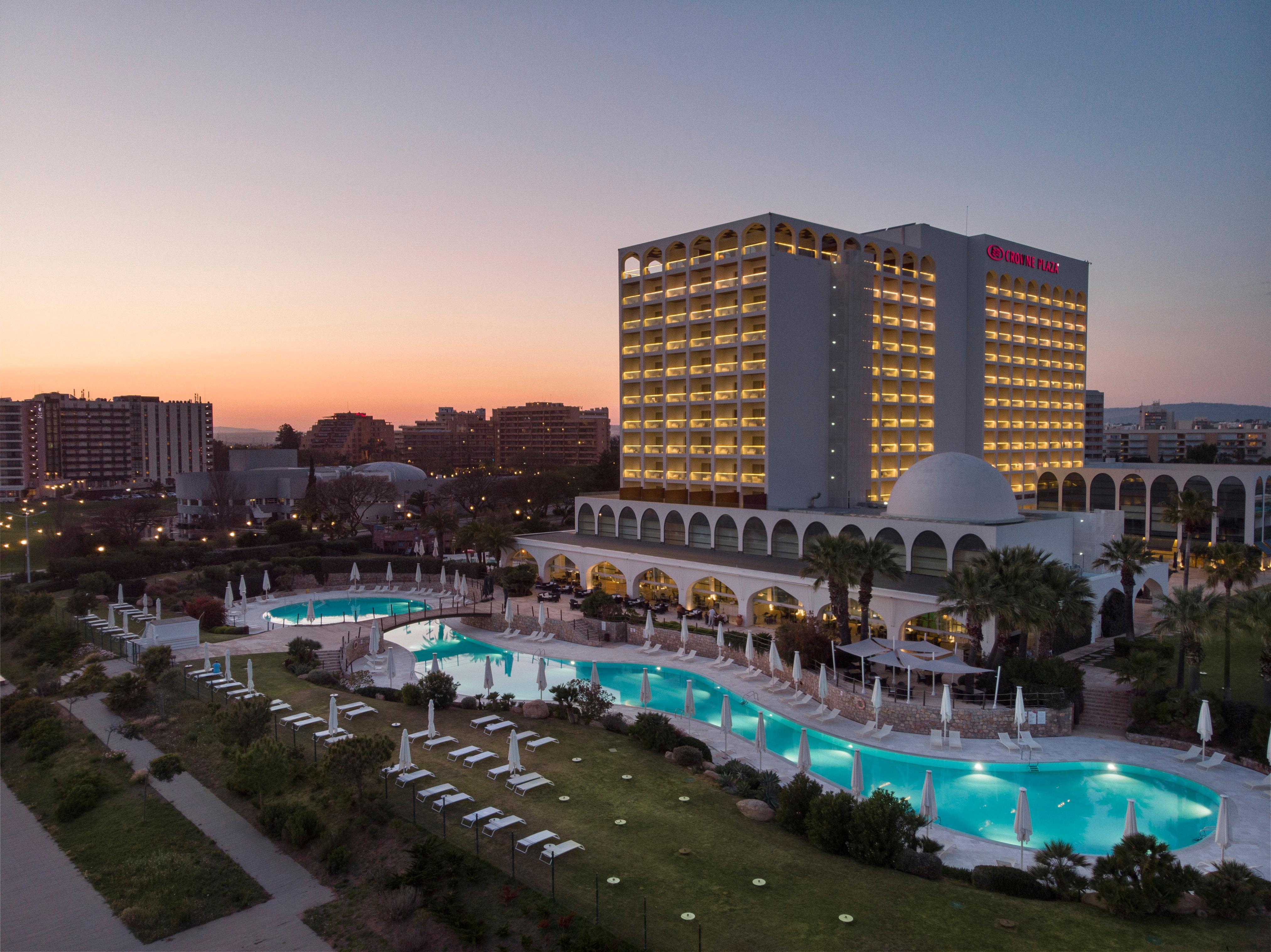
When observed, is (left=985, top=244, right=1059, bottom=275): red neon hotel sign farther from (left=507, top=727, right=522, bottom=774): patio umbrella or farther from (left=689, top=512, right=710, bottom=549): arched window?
(left=507, top=727, right=522, bottom=774): patio umbrella

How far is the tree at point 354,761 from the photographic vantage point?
1950 centimetres

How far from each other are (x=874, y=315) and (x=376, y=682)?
43.2 meters

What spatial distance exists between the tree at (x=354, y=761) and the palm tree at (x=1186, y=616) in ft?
81.5

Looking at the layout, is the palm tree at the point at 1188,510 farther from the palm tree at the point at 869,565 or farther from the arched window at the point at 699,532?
the arched window at the point at 699,532

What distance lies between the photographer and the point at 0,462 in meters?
138

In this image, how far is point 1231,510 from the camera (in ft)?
197

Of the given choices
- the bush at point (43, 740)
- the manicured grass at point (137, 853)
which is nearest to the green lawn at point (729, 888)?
the manicured grass at point (137, 853)

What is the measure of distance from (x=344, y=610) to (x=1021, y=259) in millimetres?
64569

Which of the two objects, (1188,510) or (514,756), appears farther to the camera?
(1188,510)

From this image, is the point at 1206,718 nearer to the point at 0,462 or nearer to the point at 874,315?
the point at 874,315

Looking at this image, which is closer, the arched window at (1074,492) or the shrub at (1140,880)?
the shrub at (1140,880)

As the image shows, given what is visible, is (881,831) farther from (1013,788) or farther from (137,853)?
(137,853)

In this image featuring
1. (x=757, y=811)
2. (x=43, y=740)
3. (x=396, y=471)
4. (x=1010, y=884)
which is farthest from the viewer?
(x=396, y=471)

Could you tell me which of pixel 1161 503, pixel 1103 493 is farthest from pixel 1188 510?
pixel 1103 493
